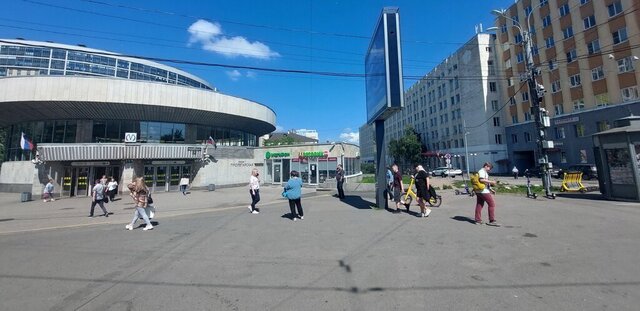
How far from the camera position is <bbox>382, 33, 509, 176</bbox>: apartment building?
152ft

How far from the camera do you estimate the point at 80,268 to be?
16.6 ft

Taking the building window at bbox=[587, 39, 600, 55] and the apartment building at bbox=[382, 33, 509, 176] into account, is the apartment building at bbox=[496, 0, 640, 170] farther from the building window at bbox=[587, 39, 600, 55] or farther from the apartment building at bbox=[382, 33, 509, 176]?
the apartment building at bbox=[382, 33, 509, 176]

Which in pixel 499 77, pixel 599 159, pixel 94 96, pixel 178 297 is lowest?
pixel 178 297

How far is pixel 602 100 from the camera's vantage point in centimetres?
2925

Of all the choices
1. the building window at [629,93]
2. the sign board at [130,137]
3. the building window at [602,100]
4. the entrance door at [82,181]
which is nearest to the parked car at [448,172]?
the building window at [602,100]

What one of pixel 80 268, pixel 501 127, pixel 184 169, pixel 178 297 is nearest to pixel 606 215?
pixel 178 297

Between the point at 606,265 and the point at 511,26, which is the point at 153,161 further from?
the point at 511,26

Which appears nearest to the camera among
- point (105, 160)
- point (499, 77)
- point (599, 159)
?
point (599, 159)

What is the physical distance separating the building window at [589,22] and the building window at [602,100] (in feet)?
25.1

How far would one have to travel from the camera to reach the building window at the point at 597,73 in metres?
29.3

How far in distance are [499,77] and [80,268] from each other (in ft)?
175

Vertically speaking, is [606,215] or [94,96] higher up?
[94,96]

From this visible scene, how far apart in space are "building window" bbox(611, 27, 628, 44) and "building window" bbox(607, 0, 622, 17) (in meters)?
1.76

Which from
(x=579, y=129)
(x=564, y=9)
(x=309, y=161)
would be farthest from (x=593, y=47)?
(x=309, y=161)
